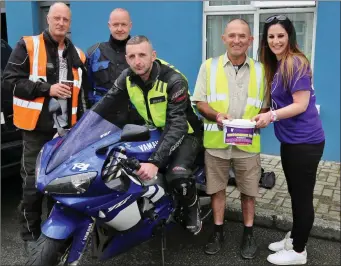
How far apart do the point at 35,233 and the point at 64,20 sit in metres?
1.86

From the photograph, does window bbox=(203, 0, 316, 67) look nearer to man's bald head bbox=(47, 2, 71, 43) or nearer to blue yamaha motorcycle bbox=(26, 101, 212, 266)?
man's bald head bbox=(47, 2, 71, 43)

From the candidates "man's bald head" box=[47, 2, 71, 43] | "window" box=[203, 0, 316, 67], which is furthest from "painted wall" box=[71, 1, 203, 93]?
"man's bald head" box=[47, 2, 71, 43]

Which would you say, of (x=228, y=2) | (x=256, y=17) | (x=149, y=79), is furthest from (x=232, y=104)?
(x=228, y=2)

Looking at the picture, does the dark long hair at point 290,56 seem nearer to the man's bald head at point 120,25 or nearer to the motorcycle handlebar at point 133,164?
the motorcycle handlebar at point 133,164

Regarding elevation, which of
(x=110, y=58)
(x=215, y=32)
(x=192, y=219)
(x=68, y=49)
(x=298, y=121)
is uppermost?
(x=215, y=32)

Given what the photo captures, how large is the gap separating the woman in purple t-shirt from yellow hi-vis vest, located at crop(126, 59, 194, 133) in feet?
2.24

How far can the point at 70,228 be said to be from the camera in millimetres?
2539

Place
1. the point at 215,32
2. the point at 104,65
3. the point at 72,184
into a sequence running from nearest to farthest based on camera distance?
the point at 72,184
the point at 104,65
the point at 215,32

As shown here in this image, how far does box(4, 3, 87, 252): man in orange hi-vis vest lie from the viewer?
3377mm

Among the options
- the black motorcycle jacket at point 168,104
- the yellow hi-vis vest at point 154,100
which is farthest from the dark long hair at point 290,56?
the yellow hi-vis vest at point 154,100

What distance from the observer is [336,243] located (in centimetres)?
377

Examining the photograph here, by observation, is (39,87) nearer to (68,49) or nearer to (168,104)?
(68,49)

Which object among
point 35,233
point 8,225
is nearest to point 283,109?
point 35,233

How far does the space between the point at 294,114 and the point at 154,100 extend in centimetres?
101
